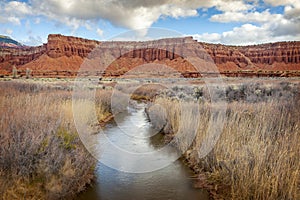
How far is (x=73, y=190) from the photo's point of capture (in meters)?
5.14

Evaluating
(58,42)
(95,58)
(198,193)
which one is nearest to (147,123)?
(198,193)

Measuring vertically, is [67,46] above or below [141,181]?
above

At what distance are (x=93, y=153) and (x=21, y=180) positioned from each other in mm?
2524

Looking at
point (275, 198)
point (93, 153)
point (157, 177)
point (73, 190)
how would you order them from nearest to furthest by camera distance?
point (275, 198), point (73, 190), point (157, 177), point (93, 153)

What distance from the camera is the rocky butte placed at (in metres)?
99.0

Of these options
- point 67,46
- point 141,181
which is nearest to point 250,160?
point 141,181

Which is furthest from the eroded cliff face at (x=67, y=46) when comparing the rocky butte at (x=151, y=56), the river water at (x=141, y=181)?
the river water at (x=141, y=181)

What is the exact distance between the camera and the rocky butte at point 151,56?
99000mm

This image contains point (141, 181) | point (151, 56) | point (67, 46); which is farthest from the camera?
point (151, 56)

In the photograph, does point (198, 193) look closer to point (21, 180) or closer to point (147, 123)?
point (21, 180)

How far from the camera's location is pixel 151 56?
114188mm

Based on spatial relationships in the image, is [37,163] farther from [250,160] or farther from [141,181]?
[250,160]

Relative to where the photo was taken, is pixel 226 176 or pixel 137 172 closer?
pixel 226 176

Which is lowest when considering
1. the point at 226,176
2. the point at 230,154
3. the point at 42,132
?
the point at 226,176
